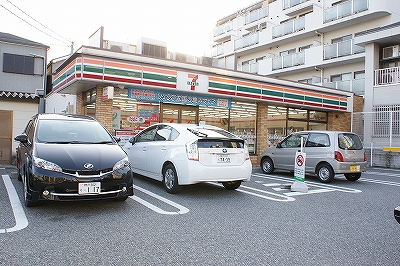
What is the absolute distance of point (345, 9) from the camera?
2234cm

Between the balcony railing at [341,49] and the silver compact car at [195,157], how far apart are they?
17699mm

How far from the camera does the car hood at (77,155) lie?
4789 mm

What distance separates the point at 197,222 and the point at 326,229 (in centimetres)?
184

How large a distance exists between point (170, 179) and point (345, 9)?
69.9ft

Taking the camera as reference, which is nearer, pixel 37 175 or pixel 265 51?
pixel 37 175

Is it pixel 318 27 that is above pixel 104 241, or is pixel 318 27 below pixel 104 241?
above

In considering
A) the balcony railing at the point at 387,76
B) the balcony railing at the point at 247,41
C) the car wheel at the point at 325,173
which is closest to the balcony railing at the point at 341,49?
the balcony railing at the point at 387,76

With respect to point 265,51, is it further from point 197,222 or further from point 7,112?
point 197,222

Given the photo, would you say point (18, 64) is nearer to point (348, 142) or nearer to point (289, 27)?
point (289, 27)

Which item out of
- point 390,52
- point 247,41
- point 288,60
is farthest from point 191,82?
point 247,41

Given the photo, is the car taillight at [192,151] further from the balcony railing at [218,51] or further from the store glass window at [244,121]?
the balcony railing at [218,51]

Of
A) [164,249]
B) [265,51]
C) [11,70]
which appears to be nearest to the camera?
[164,249]

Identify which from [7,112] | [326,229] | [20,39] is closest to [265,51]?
A: [20,39]

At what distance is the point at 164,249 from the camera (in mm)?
3547
